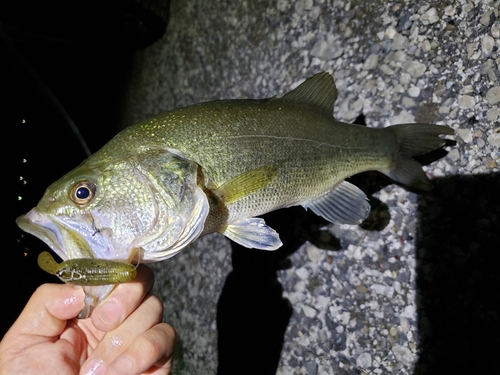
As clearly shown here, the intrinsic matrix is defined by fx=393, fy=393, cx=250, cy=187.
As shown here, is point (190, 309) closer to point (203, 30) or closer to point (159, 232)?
point (159, 232)

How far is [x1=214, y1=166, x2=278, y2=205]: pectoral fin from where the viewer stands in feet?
4.56

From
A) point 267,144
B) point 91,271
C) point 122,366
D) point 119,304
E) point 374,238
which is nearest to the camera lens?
point 91,271

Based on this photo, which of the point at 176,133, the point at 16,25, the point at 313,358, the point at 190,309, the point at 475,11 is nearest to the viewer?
the point at 176,133

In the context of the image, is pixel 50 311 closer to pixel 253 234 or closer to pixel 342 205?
pixel 253 234

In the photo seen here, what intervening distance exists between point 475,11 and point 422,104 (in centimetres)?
48

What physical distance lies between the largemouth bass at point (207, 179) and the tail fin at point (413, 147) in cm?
A: 6

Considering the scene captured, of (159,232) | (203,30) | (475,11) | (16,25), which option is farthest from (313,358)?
(16,25)

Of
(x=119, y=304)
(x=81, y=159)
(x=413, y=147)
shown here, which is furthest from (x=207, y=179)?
(x=81, y=159)

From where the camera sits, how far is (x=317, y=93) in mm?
1686

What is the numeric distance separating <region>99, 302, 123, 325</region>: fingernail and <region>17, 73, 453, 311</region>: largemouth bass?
5cm

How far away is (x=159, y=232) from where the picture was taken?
1292 millimetres

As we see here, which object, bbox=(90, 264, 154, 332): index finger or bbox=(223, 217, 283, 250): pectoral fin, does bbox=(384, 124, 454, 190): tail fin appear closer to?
bbox=(223, 217, 283, 250): pectoral fin

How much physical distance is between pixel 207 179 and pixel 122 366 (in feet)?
2.20

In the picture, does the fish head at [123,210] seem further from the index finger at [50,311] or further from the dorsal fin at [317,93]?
the dorsal fin at [317,93]
